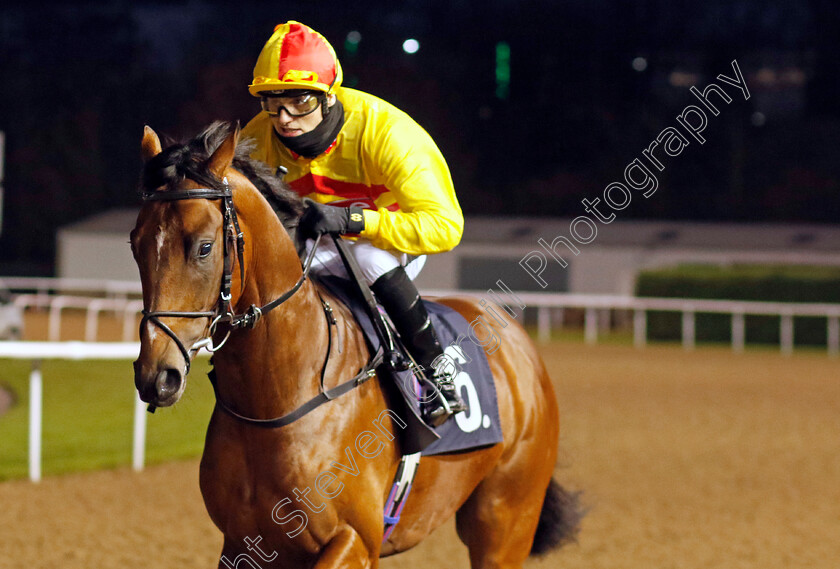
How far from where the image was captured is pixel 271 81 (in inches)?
114

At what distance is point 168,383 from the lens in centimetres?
231

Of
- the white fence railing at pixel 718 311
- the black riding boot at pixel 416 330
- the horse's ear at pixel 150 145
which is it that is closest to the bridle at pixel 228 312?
the horse's ear at pixel 150 145

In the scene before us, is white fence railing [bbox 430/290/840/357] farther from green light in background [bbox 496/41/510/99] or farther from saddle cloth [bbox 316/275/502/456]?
saddle cloth [bbox 316/275/502/456]

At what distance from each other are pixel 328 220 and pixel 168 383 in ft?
2.33

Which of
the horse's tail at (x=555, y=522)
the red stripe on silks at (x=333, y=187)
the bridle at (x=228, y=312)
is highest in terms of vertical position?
the red stripe on silks at (x=333, y=187)

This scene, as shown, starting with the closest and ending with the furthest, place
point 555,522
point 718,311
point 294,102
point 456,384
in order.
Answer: point 294,102 → point 456,384 → point 555,522 → point 718,311

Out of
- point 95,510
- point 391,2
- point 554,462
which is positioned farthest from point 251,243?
point 391,2

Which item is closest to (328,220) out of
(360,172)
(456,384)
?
(360,172)

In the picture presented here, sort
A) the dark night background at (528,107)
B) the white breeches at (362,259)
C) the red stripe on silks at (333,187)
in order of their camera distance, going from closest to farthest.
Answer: the white breeches at (362,259) < the red stripe on silks at (333,187) < the dark night background at (528,107)

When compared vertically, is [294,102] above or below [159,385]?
above

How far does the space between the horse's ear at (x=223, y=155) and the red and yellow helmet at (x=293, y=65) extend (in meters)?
0.39

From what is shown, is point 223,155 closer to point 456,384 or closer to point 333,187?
point 333,187

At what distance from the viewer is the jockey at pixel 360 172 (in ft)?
9.57

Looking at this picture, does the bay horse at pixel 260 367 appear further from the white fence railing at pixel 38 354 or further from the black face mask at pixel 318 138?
the white fence railing at pixel 38 354
